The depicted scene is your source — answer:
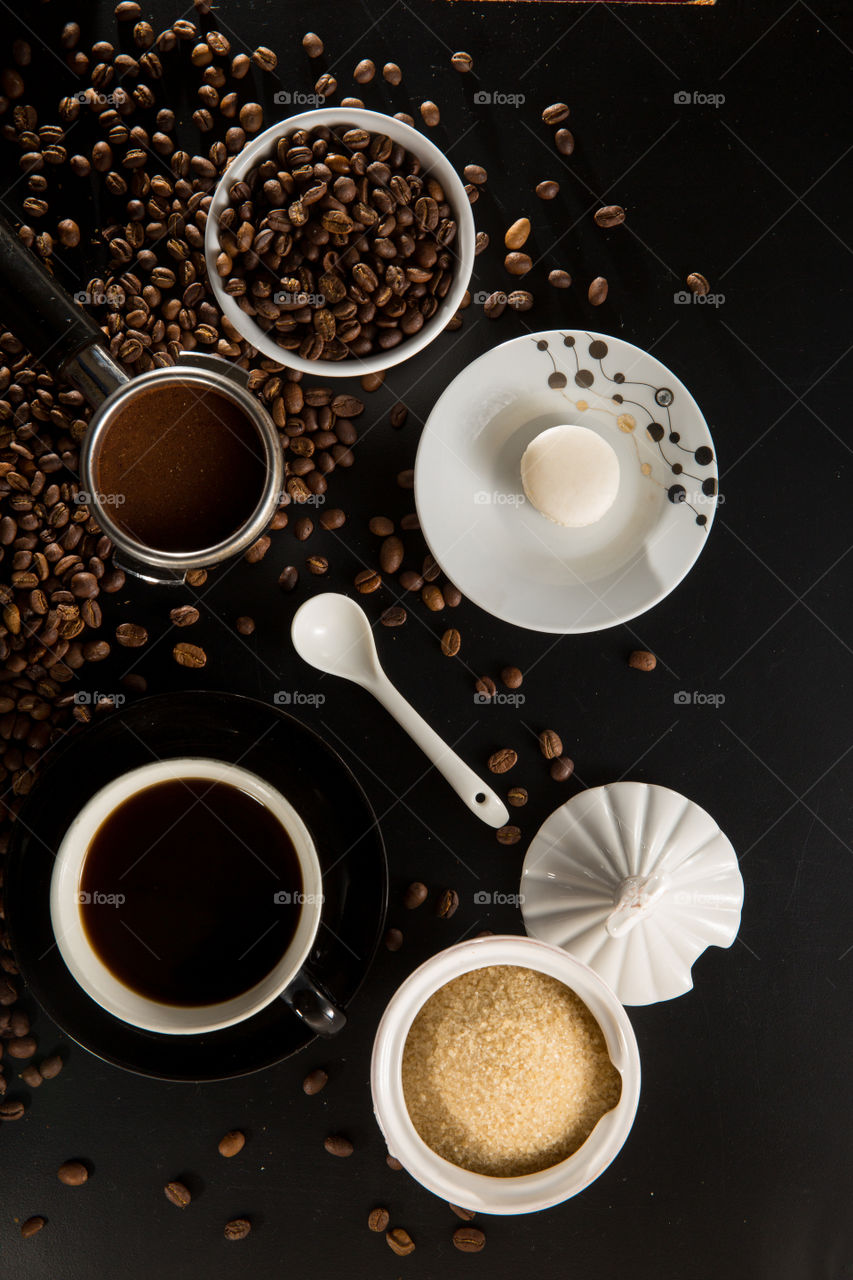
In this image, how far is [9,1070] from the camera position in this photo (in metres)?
1.17

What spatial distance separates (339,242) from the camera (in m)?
1.11

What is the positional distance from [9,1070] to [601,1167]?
2.59 feet

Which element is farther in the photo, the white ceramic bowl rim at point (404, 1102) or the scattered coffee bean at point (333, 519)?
the scattered coffee bean at point (333, 519)

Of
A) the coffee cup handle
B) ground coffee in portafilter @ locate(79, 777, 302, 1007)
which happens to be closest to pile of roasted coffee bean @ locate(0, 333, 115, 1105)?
ground coffee in portafilter @ locate(79, 777, 302, 1007)

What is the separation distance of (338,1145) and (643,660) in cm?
77

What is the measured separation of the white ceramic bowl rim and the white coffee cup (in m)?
0.09

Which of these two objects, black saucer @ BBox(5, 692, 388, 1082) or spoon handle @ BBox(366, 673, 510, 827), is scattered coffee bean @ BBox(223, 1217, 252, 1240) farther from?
spoon handle @ BBox(366, 673, 510, 827)

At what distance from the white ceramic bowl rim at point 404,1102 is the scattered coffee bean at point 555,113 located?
3.51ft

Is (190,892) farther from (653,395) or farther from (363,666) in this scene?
(653,395)

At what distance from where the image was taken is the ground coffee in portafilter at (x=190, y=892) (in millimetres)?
999

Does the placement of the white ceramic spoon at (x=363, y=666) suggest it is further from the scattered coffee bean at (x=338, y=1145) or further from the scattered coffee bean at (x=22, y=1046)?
the scattered coffee bean at (x=22, y=1046)

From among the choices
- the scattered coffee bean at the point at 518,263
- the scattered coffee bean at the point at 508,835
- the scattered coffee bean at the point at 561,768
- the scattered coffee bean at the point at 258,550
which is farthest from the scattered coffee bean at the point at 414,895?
the scattered coffee bean at the point at 518,263

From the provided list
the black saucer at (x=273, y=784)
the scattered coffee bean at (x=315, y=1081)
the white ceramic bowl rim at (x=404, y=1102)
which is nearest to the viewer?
the white ceramic bowl rim at (x=404, y=1102)

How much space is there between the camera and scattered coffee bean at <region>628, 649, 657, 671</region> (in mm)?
1179
